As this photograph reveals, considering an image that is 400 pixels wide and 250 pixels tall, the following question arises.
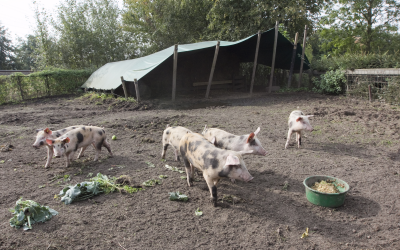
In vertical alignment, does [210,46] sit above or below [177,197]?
above

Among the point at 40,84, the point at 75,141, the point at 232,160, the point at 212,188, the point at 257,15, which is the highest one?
the point at 257,15

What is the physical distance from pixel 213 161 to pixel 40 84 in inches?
720

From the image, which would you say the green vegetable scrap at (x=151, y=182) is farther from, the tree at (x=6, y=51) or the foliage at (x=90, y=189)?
the tree at (x=6, y=51)

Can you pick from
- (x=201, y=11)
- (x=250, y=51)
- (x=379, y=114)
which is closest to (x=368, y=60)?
(x=379, y=114)

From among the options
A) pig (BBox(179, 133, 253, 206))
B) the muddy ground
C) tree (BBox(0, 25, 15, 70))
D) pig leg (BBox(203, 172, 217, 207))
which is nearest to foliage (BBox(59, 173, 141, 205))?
the muddy ground

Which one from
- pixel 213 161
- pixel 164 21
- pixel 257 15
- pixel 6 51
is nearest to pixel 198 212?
pixel 213 161

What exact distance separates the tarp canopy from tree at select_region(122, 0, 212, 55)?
8226 millimetres

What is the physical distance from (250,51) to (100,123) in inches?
443

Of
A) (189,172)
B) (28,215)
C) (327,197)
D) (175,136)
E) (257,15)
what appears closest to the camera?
(28,215)

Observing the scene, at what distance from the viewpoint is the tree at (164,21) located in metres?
25.2

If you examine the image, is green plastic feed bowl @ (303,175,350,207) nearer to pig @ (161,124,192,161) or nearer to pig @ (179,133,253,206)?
pig @ (179,133,253,206)

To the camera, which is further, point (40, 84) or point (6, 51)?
point (6, 51)

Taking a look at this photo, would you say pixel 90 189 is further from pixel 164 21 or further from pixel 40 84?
pixel 164 21

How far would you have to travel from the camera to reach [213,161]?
12.1ft
